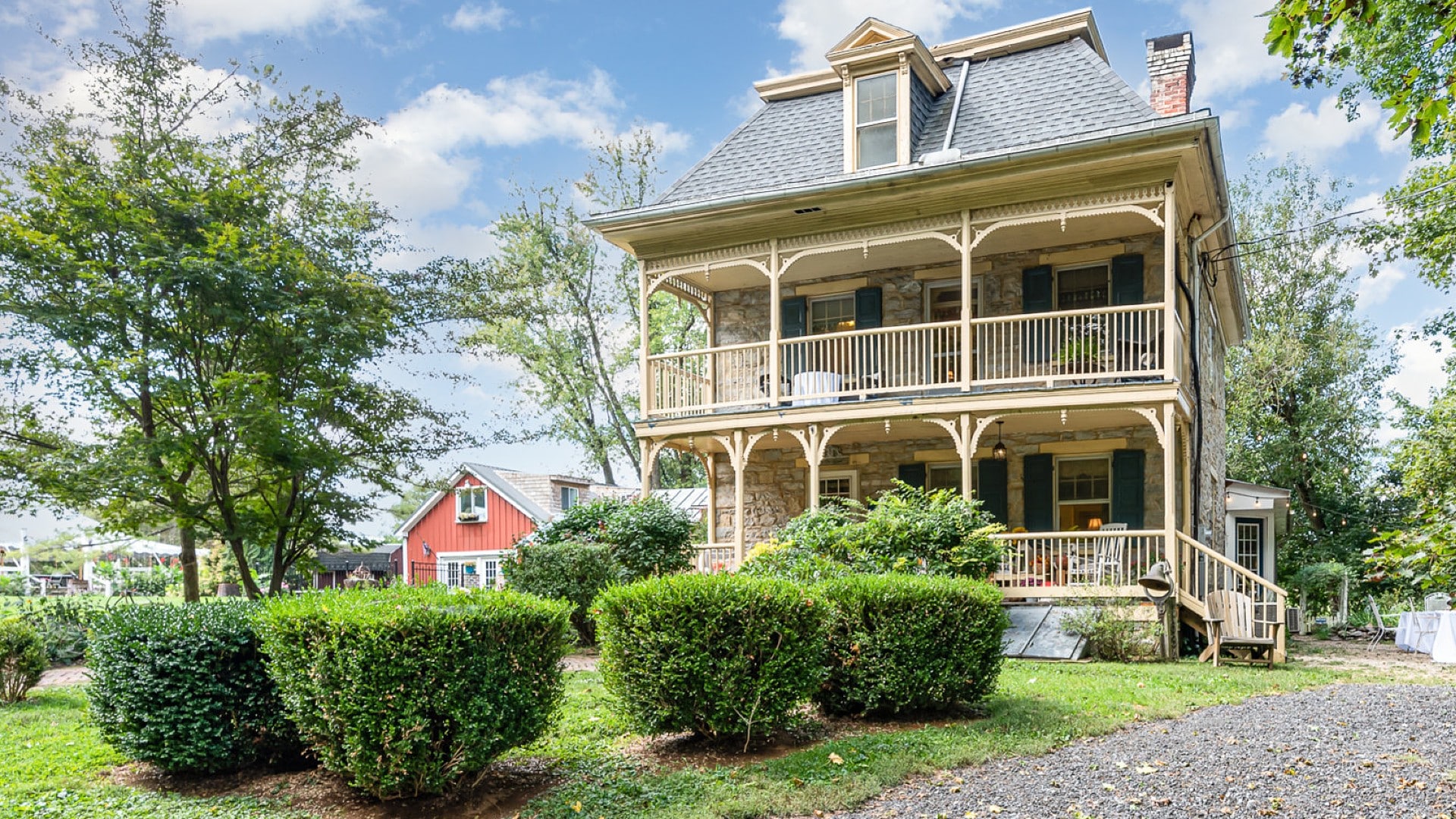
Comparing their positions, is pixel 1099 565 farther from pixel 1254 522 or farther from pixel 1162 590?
pixel 1254 522

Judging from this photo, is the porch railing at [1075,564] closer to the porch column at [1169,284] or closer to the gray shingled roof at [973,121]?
the porch column at [1169,284]

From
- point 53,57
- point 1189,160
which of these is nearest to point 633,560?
point 1189,160

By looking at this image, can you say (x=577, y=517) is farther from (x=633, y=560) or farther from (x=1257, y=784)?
(x=1257, y=784)

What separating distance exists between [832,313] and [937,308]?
165 cm

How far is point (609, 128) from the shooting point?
2736cm

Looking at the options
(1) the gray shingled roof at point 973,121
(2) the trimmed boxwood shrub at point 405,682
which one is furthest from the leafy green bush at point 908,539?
(2) the trimmed boxwood shrub at point 405,682

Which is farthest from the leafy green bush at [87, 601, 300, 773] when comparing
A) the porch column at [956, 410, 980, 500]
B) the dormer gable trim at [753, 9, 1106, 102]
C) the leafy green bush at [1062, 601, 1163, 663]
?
the dormer gable trim at [753, 9, 1106, 102]

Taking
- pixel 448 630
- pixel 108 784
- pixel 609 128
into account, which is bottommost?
pixel 108 784

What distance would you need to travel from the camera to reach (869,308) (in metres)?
15.1

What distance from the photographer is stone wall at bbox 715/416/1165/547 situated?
1352 cm

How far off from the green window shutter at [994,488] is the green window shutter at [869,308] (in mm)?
2627

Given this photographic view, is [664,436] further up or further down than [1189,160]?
further down

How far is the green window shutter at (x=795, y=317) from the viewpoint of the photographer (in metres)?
15.8

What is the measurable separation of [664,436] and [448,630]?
9758mm
